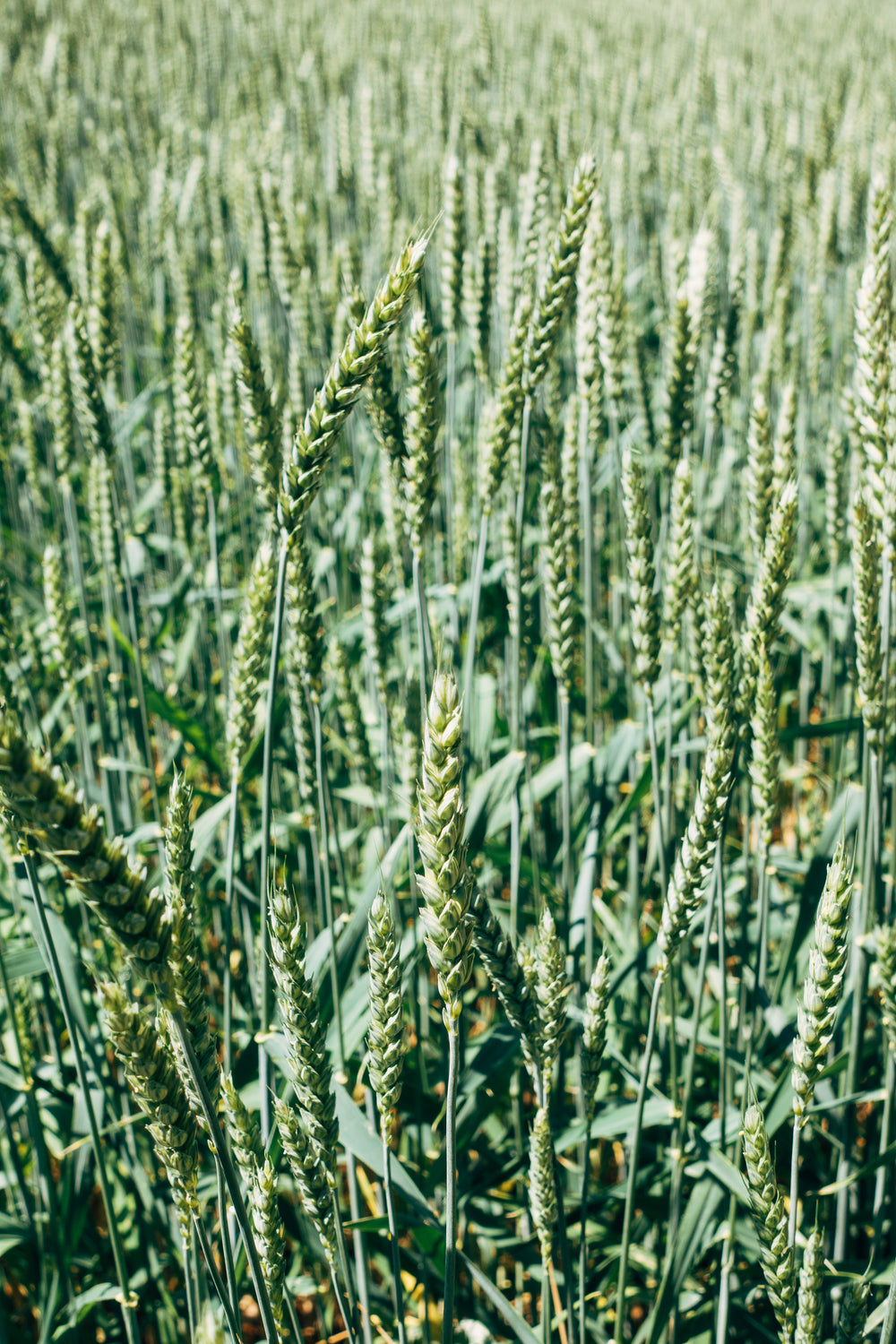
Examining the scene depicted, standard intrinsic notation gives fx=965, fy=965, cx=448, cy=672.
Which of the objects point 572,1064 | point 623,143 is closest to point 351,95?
point 623,143

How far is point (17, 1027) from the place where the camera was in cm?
137

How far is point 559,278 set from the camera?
4.38ft

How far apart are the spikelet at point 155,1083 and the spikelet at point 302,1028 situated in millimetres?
98

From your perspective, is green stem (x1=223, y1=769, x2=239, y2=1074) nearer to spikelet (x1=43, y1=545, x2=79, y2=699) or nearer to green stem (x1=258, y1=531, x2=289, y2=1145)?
green stem (x1=258, y1=531, x2=289, y2=1145)

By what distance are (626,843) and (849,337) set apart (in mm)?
Answer: 2063

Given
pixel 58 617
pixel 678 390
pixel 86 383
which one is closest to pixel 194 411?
pixel 86 383

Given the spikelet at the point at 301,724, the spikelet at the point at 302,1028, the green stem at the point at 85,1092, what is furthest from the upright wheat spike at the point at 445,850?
the spikelet at the point at 301,724

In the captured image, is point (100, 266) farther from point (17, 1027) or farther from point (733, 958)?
point (733, 958)

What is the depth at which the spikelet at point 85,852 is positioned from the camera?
0.57 m

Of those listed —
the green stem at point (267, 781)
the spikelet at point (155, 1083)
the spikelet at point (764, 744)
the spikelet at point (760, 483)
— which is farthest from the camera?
the spikelet at point (760, 483)

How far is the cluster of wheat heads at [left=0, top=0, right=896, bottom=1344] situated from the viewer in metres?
0.88

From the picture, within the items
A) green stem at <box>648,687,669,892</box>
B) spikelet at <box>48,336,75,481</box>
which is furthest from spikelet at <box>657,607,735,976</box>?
spikelet at <box>48,336,75,481</box>

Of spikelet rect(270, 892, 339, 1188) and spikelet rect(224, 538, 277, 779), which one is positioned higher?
spikelet rect(224, 538, 277, 779)

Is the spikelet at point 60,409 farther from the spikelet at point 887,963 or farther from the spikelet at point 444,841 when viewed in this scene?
the spikelet at point 887,963
